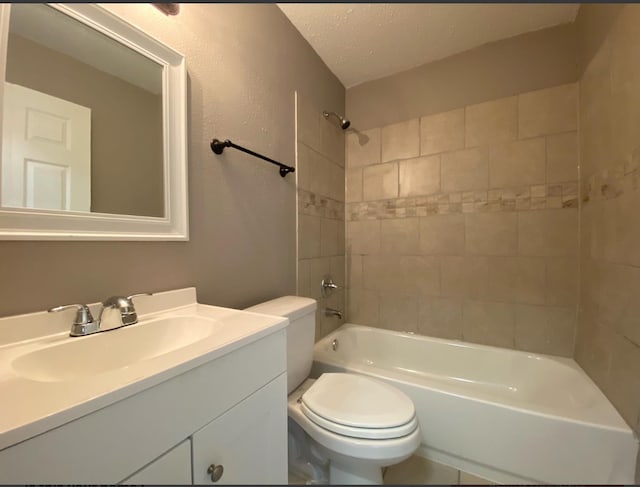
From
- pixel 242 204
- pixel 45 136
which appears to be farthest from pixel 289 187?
pixel 45 136

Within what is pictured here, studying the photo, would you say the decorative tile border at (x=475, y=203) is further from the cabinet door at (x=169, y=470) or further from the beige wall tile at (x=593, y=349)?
the cabinet door at (x=169, y=470)

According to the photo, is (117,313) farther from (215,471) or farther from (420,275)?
(420,275)

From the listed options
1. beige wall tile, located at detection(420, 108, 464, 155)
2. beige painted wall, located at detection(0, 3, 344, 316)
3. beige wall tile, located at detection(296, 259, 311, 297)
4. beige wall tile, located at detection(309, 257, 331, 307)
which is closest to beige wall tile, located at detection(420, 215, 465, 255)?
beige wall tile, located at detection(420, 108, 464, 155)

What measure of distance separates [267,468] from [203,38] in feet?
5.04

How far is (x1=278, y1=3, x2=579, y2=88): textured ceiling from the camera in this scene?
143 cm

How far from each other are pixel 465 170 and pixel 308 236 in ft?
3.69

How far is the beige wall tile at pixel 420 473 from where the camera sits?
1233 mm

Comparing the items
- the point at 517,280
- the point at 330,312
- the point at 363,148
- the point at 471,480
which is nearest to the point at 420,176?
the point at 363,148

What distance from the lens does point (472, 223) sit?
1.76 metres

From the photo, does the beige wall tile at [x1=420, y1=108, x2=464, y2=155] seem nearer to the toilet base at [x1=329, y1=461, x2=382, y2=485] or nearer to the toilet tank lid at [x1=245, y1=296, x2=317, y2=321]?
the toilet tank lid at [x1=245, y1=296, x2=317, y2=321]

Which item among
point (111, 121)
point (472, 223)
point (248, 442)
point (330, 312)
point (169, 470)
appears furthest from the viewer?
point (330, 312)

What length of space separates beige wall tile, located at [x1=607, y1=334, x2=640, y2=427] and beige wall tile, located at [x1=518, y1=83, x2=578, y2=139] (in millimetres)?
1157

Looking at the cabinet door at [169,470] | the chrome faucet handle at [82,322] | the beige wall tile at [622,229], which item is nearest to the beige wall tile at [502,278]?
the beige wall tile at [622,229]

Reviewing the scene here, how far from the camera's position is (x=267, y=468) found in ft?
2.51
